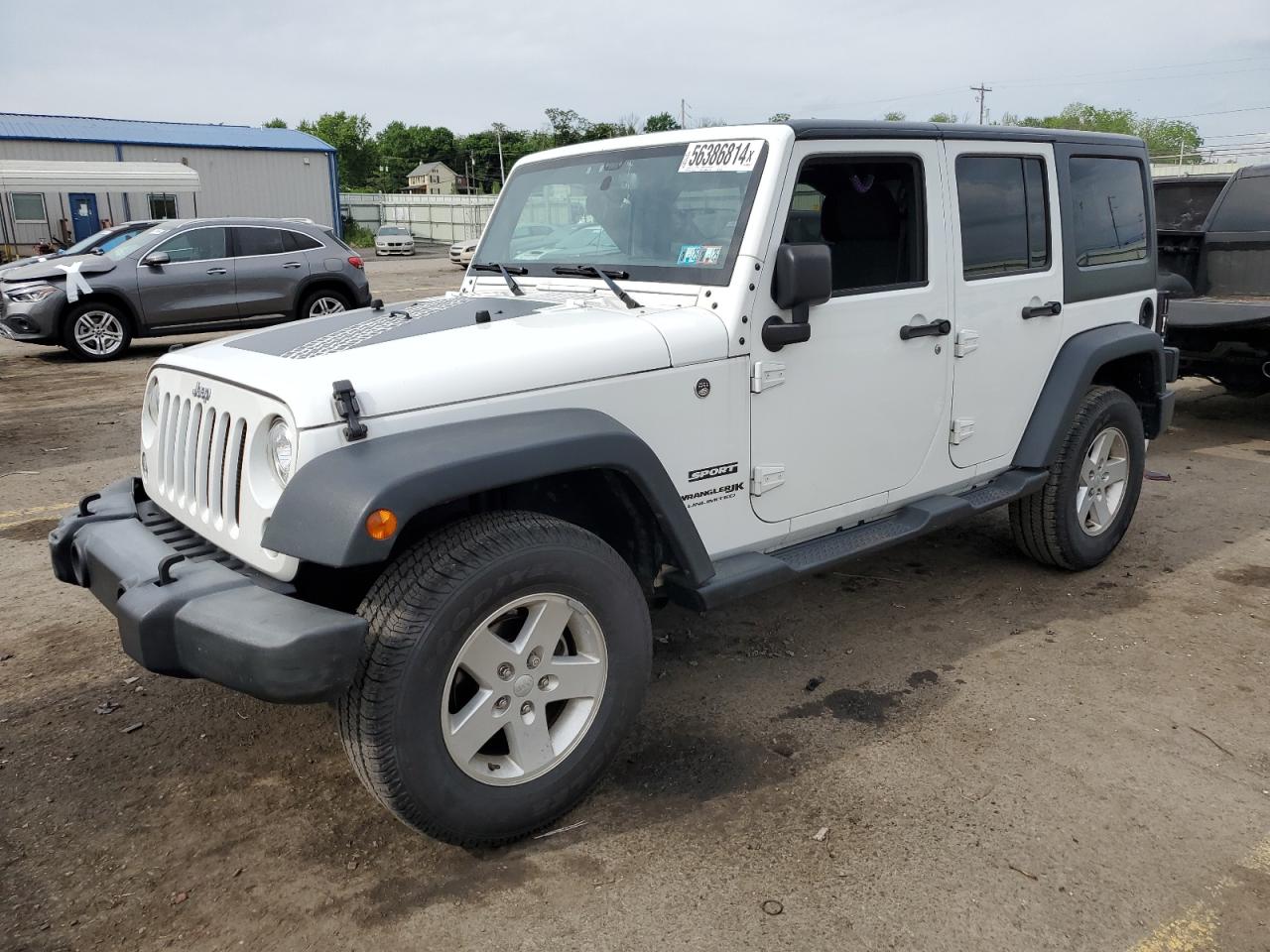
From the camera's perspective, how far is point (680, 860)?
8.99 feet

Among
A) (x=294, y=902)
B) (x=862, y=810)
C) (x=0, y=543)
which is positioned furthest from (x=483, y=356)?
(x=0, y=543)

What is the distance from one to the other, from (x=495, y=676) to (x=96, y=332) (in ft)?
37.1

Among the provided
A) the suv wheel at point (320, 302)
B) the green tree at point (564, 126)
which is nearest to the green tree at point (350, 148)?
the green tree at point (564, 126)

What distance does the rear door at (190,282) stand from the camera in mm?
11938

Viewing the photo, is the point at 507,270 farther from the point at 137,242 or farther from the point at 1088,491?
the point at 137,242

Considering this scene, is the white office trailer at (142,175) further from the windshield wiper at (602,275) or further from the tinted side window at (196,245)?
the windshield wiper at (602,275)

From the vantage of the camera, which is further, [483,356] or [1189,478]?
[1189,478]

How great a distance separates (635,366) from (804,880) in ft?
4.89

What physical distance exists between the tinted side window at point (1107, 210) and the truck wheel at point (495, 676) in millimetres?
3033

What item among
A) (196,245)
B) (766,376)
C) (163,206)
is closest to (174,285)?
(196,245)

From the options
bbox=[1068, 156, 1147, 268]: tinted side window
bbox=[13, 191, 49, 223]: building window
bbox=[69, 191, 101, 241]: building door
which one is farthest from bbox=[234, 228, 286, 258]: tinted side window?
bbox=[13, 191, 49, 223]: building window

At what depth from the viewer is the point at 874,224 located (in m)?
3.82

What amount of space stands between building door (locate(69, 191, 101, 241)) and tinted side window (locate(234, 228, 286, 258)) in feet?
65.9

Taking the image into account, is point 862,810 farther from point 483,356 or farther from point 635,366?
point 483,356
